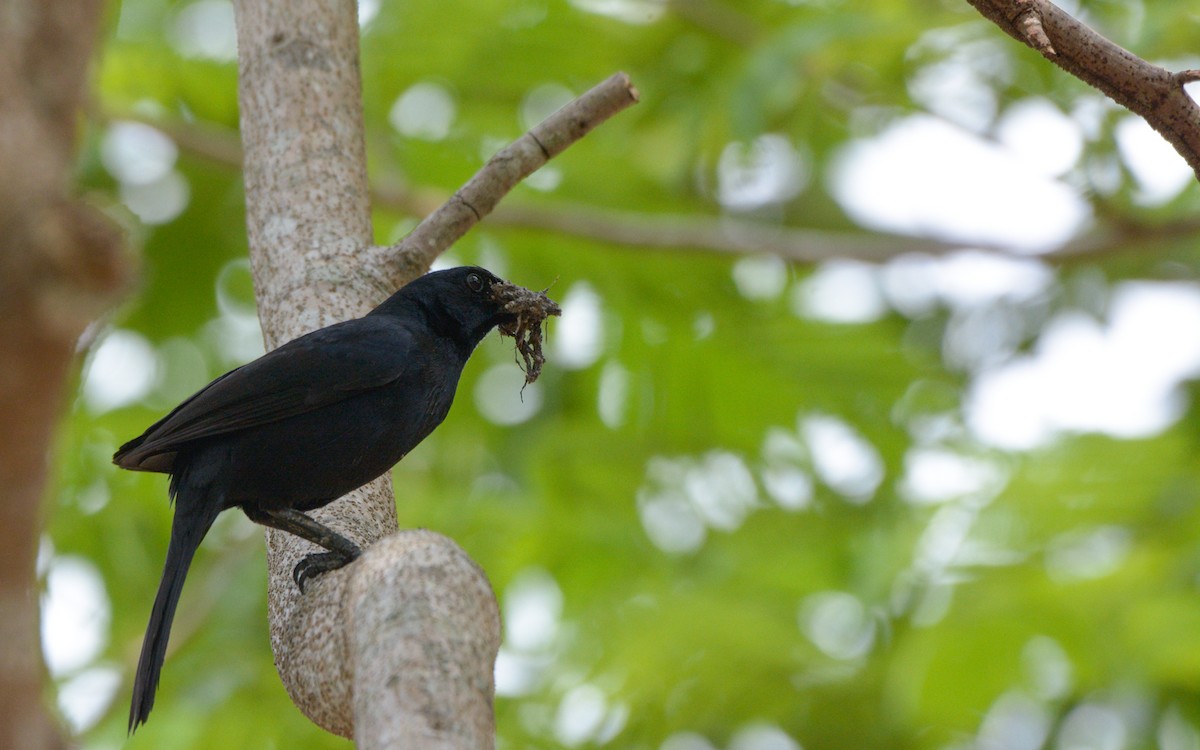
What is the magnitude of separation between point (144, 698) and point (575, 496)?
3.95 meters

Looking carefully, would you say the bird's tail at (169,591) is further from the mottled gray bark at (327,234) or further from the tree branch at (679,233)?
the tree branch at (679,233)

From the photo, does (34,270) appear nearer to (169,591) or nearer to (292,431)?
(169,591)

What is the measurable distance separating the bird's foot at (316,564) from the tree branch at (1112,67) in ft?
7.09

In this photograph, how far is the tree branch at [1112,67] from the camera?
3072 millimetres

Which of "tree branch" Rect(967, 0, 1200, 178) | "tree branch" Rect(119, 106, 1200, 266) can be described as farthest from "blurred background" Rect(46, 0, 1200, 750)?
"tree branch" Rect(967, 0, 1200, 178)

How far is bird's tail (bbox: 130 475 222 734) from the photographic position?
3.34m

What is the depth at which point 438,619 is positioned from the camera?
2422mm

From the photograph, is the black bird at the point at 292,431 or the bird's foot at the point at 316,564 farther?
the black bird at the point at 292,431

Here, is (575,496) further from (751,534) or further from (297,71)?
(297,71)

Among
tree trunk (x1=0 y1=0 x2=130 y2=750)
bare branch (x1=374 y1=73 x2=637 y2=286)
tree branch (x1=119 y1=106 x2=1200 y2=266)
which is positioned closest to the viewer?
tree trunk (x1=0 y1=0 x2=130 y2=750)

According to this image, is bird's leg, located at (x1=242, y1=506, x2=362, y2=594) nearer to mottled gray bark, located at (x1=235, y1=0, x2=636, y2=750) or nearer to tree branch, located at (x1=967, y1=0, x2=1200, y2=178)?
mottled gray bark, located at (x1=235, y1=0, x2=636, y2=750)

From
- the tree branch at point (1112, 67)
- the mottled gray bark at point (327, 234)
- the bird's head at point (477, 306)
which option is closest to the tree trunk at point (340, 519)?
the mottled gray bark at point (327, 234)

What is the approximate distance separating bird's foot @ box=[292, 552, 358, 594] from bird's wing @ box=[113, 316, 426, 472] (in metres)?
0.67

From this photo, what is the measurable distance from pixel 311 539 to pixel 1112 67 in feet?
8.08
